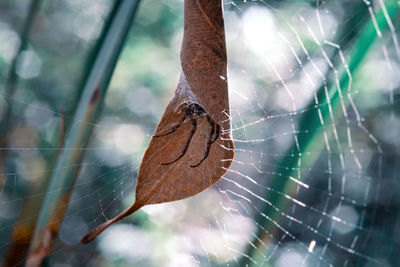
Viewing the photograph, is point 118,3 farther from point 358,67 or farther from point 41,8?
point 358,67

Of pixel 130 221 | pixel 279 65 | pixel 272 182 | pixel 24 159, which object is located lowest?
pixel 130 221

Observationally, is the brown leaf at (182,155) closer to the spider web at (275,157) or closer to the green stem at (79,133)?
the spider web at (275,157)

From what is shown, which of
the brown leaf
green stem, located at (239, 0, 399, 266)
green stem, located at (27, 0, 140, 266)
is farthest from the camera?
green stem, located at (27, 0, 140, 266)

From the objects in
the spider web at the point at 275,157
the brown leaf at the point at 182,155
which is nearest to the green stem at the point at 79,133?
the spider web at the point at 275,157

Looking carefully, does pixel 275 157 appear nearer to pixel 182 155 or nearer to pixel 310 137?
pixel 310 137

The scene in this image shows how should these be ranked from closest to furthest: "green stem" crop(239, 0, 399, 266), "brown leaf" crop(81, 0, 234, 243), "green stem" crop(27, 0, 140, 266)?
"brown leaf" crop(81, 0, 234, 243) → "green stem" crop(239, 0, 399, 266) → "green stem" crop(27, 0, 140, 266)

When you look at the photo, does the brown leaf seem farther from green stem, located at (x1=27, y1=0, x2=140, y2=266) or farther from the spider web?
green stem, located at (x1=27, y1=0, x2=140, y2=266)

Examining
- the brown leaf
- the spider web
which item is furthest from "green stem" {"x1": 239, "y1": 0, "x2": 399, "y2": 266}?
the brown leaf

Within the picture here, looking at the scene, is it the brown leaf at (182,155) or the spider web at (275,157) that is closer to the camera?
the brown leaf at (182,155)

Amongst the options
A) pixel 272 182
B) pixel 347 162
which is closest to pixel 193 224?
pixel 272 182
